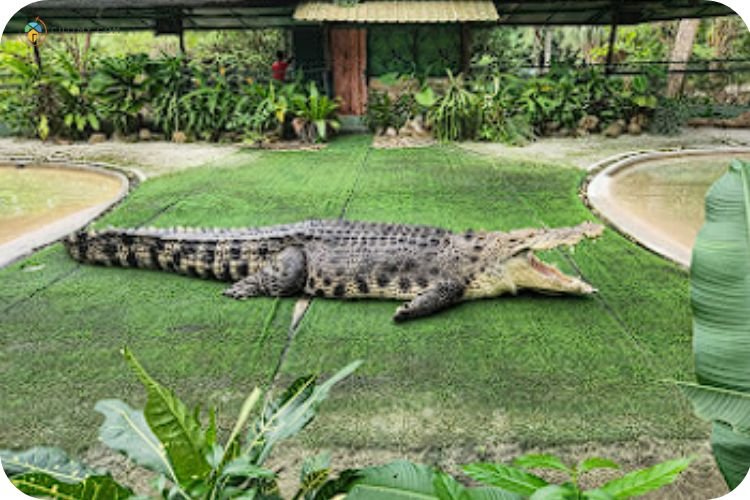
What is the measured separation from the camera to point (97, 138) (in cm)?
388

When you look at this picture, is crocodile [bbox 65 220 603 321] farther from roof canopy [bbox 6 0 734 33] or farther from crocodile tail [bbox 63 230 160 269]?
roof canopy [bbox 6 0 734 33]

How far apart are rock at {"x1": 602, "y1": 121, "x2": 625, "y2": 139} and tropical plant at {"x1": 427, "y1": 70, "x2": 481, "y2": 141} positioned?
861mm

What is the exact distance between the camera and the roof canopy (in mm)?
2986

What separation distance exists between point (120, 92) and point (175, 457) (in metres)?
4.31

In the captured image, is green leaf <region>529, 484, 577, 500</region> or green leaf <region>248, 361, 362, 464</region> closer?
green leaf <region>529, 484, 577, 500</region>

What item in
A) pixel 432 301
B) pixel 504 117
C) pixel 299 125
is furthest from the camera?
A: pixel 299 125

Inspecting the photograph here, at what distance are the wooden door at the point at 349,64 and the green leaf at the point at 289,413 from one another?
4.87m

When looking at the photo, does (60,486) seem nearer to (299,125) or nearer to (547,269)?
(547,269)

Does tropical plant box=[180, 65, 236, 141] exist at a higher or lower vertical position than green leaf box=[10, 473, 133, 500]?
higher

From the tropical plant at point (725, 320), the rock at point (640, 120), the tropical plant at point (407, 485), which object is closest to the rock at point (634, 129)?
the rock at point (640, 120)

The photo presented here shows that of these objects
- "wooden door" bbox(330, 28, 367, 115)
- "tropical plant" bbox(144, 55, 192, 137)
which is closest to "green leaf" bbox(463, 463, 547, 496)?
"tropical plant" bbox(144, 55, 192, 137)

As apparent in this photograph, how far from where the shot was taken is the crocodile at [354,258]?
7.80 feet

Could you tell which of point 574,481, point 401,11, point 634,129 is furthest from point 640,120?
point 574,481

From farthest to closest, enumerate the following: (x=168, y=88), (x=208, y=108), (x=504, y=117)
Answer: (x=168, y=88) → (x=208, y=108) → (x=504, y=117)
